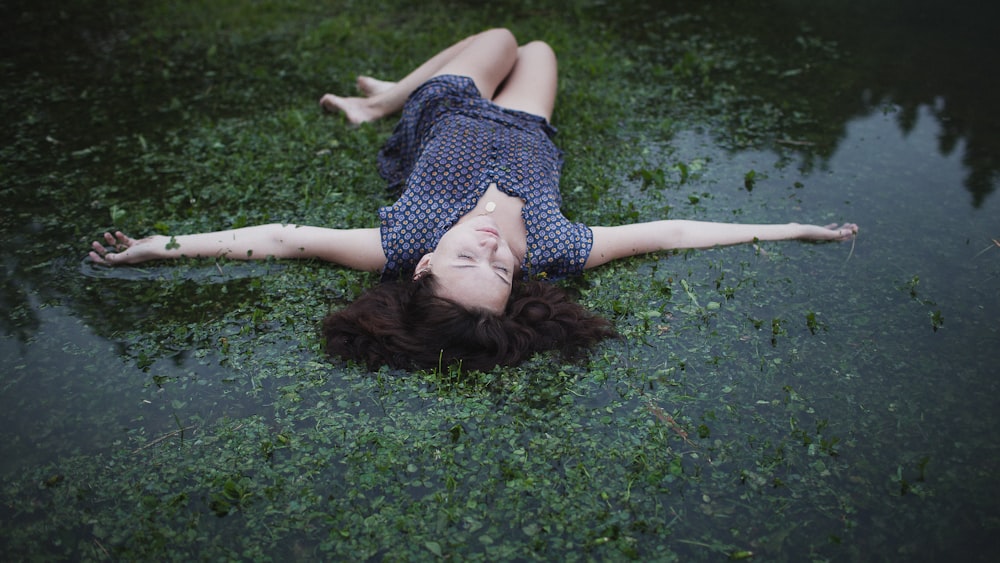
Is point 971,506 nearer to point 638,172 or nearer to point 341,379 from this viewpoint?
point 341,379

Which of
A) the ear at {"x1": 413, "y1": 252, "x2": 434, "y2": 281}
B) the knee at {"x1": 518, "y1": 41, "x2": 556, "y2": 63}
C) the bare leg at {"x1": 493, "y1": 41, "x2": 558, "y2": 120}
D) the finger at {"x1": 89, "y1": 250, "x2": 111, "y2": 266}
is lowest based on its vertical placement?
the finger at {"x1": 89, "y1": 250, "x2": 111, "y2": 266}

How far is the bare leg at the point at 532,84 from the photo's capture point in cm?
468

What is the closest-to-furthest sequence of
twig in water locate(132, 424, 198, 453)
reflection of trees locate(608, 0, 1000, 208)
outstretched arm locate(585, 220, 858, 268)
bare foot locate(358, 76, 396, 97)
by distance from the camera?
twig in water locate(132, 424, 198, 453) → outstretched arm locate(585, 220, 858, 268) → reflection of trees locate(608, 0, 1000, 208) → bare foot locate(358, 76, 396, 97)

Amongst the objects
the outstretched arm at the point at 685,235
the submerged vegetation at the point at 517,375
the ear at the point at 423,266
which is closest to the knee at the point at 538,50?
the submerged vegetation at the point at 517,375

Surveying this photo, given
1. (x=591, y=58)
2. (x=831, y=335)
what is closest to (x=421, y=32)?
(x=591, y=58)

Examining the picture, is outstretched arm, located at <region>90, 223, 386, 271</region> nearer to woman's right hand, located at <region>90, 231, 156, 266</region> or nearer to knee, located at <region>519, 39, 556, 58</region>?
woman's right hand, located at <region>90, 231, 156, 266</region>

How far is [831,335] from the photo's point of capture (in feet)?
10.6

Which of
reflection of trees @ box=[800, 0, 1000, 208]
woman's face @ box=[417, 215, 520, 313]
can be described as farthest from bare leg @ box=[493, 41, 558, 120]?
reflection of trees @ box=[800, 0, 1000, 208]

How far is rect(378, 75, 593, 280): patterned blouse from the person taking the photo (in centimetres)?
359

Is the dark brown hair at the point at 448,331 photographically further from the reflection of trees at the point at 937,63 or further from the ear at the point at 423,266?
the reflection of trees at the point at 937,63

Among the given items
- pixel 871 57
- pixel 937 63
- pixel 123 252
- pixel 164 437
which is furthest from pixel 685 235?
pixel 937 63

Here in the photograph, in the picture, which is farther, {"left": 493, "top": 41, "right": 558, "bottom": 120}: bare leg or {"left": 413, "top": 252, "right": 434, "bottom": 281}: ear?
{"left": 493, "top": 41, "right": 558, "bottom": 120}: bare leg

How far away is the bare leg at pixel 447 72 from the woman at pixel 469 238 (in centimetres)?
1

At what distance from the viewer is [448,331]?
3.04 m
